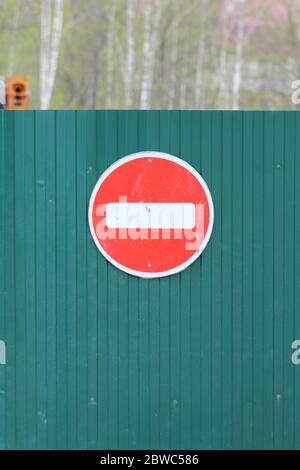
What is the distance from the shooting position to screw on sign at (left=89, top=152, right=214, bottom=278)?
17.7 ft

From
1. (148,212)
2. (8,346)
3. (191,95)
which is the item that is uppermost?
(191,95)

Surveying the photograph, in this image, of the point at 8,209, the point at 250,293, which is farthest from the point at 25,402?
the point at 250,293

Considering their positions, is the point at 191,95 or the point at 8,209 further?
the point at 191,95

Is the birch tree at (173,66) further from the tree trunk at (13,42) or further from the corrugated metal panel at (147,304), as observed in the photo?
the corrugated metal panel at (147,304)

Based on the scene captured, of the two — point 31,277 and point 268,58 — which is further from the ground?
point 268,58

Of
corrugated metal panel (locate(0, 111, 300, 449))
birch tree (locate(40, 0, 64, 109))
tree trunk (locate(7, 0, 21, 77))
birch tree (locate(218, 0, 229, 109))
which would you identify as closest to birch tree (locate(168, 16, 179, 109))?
birch tree (locate(218, 0, 229, 109))

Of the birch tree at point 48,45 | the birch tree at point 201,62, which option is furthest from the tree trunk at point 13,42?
the birch tree at point 201,62

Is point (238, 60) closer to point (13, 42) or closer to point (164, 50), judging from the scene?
point (164, 50)

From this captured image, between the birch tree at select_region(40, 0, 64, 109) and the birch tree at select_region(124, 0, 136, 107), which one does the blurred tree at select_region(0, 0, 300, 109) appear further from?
the birch tree at select_region(124, 0, 136, 107)

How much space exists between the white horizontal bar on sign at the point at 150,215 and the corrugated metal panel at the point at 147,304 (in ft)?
0.52

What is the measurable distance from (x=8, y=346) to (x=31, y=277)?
428 millimetres

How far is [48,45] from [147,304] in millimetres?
20956
